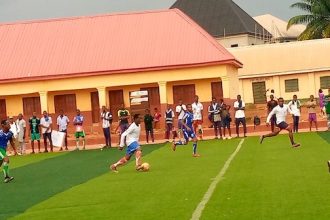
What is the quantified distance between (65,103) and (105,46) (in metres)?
4.19

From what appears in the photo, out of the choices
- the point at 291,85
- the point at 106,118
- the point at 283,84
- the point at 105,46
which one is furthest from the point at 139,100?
the point at 291,85

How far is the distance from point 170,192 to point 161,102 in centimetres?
2657

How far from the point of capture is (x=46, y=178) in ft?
62.4

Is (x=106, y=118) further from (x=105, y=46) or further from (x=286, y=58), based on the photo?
(x=286, y=58)

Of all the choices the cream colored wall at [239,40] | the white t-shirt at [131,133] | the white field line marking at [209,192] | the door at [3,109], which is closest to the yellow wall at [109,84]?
the door at [3,109]

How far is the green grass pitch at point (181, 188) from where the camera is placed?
11.0 metres

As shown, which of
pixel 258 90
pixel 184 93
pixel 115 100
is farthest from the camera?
pixel 258 90

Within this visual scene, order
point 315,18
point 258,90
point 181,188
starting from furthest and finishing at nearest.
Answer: point 315,18 < point 258,90 < point 181,188

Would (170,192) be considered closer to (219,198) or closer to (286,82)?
(219,198)

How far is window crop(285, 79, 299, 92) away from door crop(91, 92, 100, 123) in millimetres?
17995

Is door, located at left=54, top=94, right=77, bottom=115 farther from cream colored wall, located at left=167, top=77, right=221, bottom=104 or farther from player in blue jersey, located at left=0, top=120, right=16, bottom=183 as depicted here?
player in blue jersey, located at left=0, top=120, right=16, bottom=183

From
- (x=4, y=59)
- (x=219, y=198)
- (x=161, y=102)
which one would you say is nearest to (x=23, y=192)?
(x=219, y=198)

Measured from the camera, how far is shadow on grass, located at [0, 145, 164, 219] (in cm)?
1397

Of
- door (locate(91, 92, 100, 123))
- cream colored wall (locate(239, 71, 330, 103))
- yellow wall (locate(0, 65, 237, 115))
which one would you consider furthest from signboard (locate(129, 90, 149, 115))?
cream colored wall (locate(239, 71, 330, 103))
